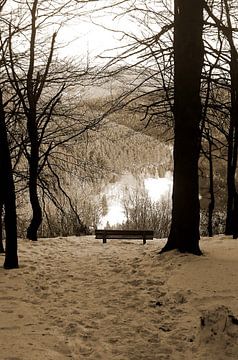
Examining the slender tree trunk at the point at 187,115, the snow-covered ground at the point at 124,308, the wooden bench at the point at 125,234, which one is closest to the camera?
the snow-covered ground at the point at 124,308

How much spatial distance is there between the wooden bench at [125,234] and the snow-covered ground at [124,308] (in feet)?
10.7

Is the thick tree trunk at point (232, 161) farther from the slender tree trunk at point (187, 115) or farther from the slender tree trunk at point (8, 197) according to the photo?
the slender tree trunk at point (8, 197)

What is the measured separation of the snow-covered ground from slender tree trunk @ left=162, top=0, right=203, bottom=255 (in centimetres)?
67

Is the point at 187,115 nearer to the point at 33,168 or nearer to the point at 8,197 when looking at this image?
the point at 8,197

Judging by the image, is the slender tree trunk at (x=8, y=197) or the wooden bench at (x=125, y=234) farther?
the wooden bench at (x=125, y=234)

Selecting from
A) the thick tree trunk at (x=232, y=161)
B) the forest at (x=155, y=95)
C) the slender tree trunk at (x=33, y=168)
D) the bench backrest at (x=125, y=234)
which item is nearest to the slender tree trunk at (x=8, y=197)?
the forest at (x=155, y=95)

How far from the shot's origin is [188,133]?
8516 millimetres

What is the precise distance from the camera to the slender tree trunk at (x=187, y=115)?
8.44 m

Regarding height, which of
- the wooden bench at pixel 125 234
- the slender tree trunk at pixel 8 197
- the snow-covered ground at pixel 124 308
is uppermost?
the slender tree trunk at pixel 8 197

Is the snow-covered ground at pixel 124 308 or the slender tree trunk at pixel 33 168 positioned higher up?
the slender tree trunk at pixel 33 168

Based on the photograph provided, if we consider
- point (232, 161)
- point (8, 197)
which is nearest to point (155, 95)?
point (232, 161)

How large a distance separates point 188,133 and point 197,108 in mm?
543

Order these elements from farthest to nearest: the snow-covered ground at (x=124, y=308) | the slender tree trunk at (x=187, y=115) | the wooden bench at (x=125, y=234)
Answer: the wooden bench at (x=125, y=234) → the slender tree trunk at (x=187, y=115) → the snow-covered ground at (x=124, y=308)

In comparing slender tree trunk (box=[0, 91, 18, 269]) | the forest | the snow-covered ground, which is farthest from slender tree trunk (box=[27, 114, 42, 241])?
slender tree trunk (box=[0, 91, 18, 269])
